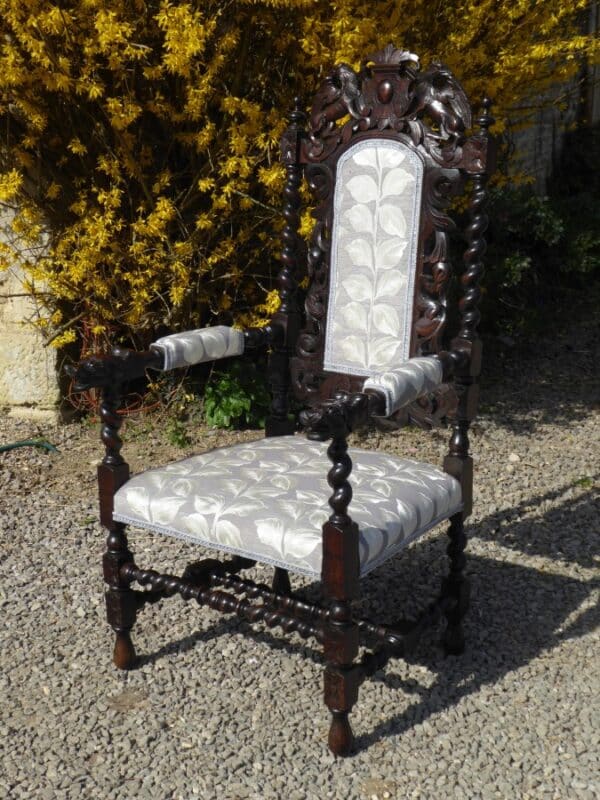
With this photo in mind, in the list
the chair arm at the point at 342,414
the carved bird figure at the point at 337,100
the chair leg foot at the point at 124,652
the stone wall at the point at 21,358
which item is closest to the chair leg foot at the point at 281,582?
the chair leg foot at the point at 124,652

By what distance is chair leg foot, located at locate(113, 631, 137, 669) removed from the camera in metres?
2.76

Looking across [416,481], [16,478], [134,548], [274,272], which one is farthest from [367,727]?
[274,272]

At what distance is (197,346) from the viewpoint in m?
2.74

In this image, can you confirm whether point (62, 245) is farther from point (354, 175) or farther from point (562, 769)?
point (562, 769)

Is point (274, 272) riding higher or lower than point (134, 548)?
higher

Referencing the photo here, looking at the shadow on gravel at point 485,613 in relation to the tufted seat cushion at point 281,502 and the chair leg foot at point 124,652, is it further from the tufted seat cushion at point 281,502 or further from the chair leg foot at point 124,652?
the tufted seat cushion at point 281,502

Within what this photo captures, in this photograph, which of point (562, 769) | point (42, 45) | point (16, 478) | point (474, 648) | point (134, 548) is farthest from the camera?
point (16, 478)

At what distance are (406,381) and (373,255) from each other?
1.97ft

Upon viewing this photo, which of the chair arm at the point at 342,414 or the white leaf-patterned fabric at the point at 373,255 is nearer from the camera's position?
the chair arm at the point at 342,414

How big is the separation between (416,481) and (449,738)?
0.64 metres

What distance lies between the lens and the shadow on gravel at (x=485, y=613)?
2709mm

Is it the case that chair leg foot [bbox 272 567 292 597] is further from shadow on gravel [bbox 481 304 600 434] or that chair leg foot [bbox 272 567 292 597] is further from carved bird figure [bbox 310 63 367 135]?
shadow on gravel [bbox 481 304 600 434]

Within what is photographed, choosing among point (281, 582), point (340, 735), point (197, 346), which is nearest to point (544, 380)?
point (281, 582)

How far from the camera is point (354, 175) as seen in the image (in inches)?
111
